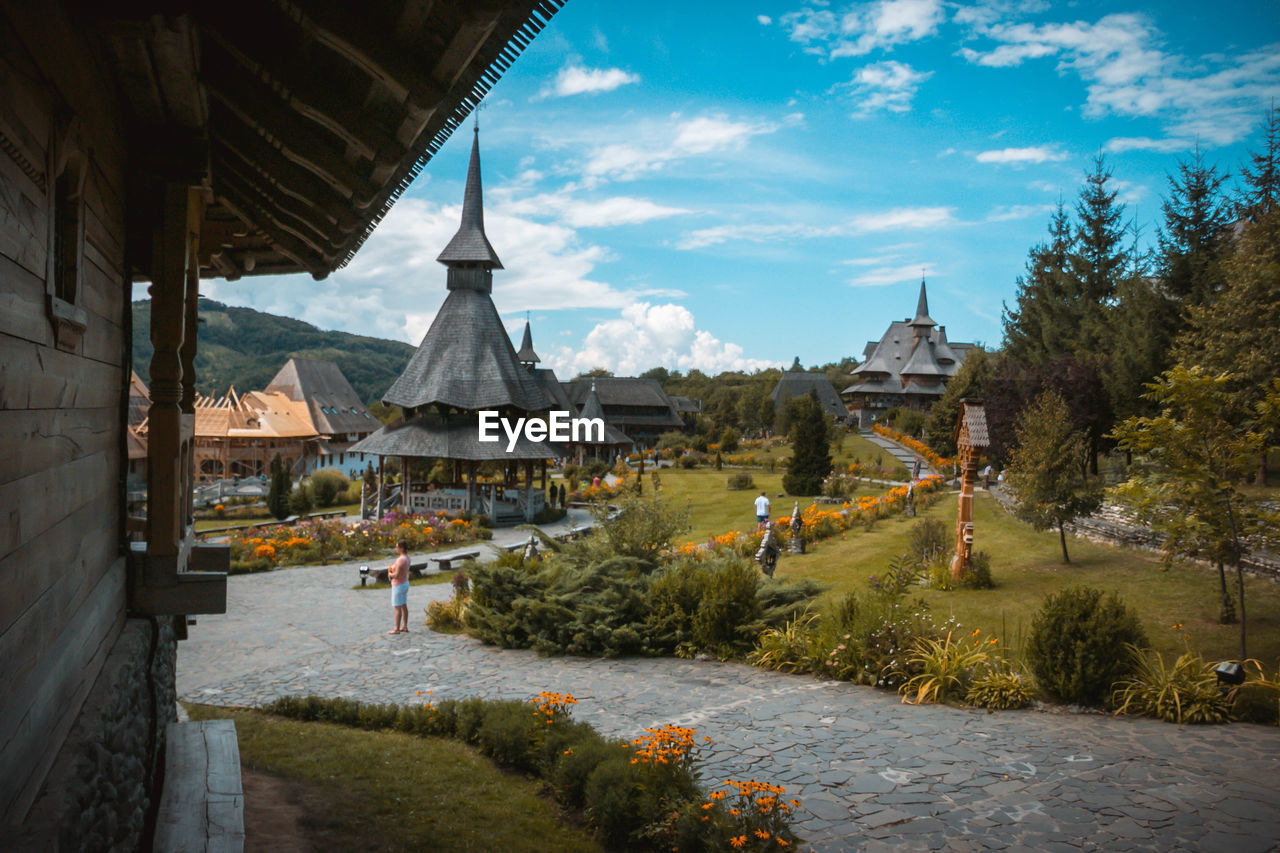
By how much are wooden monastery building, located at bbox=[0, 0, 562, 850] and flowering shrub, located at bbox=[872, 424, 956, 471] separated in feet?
115

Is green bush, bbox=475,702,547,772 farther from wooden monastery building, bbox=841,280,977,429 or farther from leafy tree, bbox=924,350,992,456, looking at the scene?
wooden monastery building, bbox=841,280,977,429

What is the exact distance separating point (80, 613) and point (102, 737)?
0.49m

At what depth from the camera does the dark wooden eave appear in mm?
2730

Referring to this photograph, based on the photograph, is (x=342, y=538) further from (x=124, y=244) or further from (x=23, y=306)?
(x=23, y=306)

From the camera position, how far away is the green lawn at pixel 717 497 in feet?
85.4

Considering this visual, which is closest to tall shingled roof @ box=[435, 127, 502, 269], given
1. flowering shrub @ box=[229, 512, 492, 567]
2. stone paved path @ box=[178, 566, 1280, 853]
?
flowering shrub @ box=[229, 512, 492, 567]

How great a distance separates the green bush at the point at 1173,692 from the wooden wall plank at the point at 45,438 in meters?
9.34

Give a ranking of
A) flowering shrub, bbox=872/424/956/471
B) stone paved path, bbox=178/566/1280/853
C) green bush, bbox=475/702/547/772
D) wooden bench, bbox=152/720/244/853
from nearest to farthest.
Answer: wooden bench, bbox=152/720/244/853 < stone paved path, bbox=178/566/1280/853 < green bush, bbox=475/702/547/772 < flowering shrub, bbox=872/424/956/471

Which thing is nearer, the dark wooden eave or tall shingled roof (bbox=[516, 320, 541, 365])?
the dark wooden eave

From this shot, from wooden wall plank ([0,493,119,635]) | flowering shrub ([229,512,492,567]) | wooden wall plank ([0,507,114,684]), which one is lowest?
flowering shrub ([229,512,492,567])

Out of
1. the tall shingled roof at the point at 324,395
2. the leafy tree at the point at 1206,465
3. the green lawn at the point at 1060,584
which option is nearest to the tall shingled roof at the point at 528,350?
the tall shingled roof at the point at 324,395

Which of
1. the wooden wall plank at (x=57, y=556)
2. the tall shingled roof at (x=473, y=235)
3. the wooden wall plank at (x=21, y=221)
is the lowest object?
the wooden wall plank at (x=57, y=556)

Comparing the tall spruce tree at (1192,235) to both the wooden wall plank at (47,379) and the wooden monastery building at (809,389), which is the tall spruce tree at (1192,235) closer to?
the wooden wall plank at (47,379)

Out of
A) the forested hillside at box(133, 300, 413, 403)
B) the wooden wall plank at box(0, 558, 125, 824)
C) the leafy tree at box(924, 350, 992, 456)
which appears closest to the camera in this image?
the wooden wall plank at box(0, 558, 125, 824)
